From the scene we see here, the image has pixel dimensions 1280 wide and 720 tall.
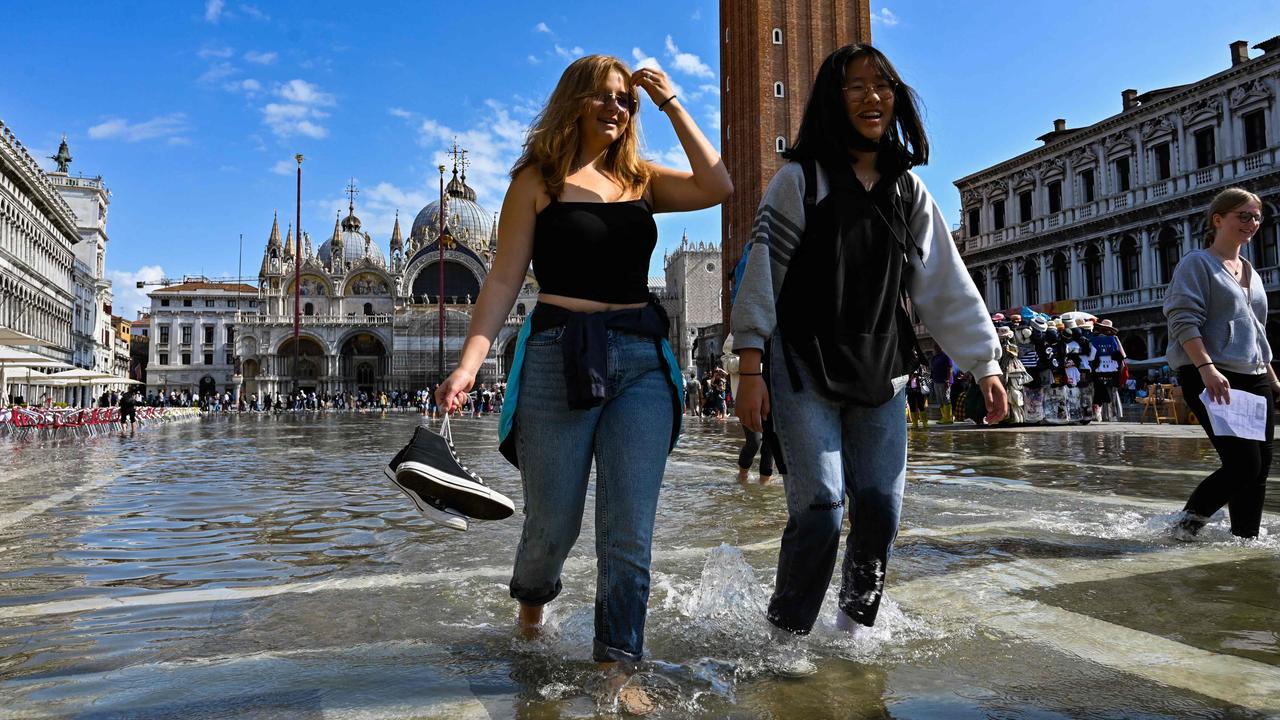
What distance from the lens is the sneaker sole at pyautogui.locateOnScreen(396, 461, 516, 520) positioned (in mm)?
2068

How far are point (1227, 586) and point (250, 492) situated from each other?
20.4 feet

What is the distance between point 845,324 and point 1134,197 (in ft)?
104

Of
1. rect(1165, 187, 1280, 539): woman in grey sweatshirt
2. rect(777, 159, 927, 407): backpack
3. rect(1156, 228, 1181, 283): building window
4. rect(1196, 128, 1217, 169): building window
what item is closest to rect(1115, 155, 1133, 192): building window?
rect(1156, 228, 1181, 283): building window

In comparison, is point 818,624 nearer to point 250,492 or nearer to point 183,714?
point 183,714

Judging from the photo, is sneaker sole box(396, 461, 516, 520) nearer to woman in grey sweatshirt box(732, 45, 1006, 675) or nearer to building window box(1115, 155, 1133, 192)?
woman in grey sweatshirt box(732, 45, 1006, 675)

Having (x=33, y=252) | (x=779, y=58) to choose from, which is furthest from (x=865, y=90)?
(x=33, y=252)

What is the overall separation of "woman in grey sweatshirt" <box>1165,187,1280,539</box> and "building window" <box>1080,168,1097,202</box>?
3104cm

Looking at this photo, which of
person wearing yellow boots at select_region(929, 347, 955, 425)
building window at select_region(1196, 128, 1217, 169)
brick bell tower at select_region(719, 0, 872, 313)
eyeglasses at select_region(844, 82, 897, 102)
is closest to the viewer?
eyeglasses at select_region(844, 82, 897, 102)

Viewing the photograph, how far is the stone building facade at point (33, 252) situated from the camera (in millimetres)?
39031

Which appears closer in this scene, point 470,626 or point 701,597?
point 470,626

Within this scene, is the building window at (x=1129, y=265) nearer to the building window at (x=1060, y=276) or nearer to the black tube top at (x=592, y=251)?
the building window at (x=1060, y=276)

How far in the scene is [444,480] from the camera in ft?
6.85

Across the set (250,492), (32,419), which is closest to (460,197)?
(32,419)

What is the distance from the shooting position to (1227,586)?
2824 millimetres
